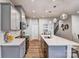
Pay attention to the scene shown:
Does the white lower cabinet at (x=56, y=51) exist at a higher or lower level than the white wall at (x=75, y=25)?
lower

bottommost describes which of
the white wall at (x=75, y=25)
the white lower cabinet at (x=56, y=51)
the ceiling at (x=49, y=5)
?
the white lower cabinet at (x=56, y=51)

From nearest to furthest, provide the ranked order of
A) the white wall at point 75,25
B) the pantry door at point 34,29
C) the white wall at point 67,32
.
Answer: the white wall at point 75,25
the white wall at point 67,32
the pantry door at point 34,29

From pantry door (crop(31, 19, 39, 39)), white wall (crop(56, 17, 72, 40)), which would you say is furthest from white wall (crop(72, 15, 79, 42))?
pantry door (crop(31, 19, 39, 39))

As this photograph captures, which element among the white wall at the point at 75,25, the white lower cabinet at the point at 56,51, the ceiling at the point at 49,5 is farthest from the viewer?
the white wall at the point at 75,25

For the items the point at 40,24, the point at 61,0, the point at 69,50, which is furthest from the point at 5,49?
the point at 40,24

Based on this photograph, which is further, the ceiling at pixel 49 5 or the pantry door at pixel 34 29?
the pantry door at pixel 34 29

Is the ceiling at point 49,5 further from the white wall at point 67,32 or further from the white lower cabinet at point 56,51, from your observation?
the white lower cabinet at point 56,51

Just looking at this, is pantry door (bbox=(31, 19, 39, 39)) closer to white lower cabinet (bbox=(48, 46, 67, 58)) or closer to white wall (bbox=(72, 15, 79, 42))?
white wall (bbox=(72, 15, 79, 42))

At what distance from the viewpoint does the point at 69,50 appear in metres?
3.76

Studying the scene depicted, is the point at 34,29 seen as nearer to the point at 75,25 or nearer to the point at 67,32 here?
the point at 67,32

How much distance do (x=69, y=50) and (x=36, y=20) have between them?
12.5 metres

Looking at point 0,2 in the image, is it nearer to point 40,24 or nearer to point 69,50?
point 69,50

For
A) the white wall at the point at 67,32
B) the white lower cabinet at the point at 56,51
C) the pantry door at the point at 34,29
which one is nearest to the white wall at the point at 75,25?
the white wall at the point at 67,32

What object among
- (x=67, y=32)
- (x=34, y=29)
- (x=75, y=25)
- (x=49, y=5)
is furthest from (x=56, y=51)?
(x=34, y=29)
